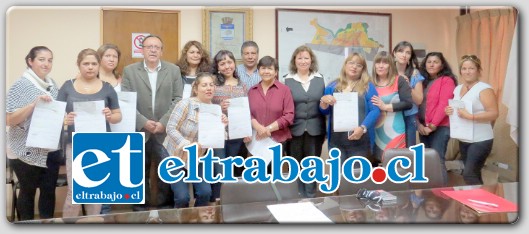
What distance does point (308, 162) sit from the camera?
8.13ft

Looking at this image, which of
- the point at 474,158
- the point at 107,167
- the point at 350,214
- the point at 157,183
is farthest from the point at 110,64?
the point at 474,158

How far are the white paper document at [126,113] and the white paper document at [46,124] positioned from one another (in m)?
0.25

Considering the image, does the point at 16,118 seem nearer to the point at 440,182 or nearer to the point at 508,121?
the point at 440,182

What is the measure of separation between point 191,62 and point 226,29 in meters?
0.24

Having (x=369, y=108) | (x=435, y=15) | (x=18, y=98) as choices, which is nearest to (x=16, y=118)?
(x=18, y=98)

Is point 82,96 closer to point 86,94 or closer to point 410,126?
point 86,94

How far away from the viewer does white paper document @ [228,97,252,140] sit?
2465 mm

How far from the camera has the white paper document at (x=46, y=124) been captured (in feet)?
7.79

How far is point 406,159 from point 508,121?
0.55 metres

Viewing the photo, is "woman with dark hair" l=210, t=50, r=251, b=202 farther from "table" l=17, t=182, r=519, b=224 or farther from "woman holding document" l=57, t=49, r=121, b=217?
"woman holding document" l=57, t=49, r=121, b=217

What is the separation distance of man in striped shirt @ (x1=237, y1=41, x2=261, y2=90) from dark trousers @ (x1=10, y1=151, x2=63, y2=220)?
968mm

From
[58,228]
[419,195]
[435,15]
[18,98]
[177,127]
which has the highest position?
[435,15]

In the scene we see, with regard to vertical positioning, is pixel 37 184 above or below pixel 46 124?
below

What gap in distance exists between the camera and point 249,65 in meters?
2.48
